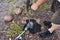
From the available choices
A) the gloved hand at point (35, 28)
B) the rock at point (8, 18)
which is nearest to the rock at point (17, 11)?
the rock at point (8, 18)

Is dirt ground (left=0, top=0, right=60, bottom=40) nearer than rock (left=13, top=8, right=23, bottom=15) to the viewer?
Yes

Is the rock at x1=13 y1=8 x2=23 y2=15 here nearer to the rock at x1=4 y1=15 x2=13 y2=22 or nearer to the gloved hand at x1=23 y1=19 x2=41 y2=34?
the rock at x1=4 y1=15 x2=13 y2=22

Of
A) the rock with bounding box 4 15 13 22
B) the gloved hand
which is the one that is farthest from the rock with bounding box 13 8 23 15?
the gloved hand

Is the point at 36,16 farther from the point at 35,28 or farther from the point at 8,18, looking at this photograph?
the point at 8,18

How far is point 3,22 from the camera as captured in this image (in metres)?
2.76

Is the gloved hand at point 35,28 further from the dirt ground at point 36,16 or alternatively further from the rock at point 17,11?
the rock at point 17,11

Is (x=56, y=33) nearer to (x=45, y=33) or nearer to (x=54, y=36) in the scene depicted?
(x=54, y=36)

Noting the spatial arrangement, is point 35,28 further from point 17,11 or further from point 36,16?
point 17,11

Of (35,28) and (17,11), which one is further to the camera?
(17,11)

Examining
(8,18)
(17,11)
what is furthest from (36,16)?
(8,18)

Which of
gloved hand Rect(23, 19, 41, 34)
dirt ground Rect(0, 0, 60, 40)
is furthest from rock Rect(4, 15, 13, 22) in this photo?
gloved hand Rect(23, 19, 41, 34)

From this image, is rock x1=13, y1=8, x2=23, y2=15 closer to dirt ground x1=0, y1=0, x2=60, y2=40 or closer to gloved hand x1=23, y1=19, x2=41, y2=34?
dirt ground x1=0, y1=0, x2=60, y2=40

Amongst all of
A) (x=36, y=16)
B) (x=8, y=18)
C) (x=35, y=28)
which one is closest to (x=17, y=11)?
(x=8, y=18)

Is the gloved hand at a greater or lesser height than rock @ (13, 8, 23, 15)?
A: lesser
